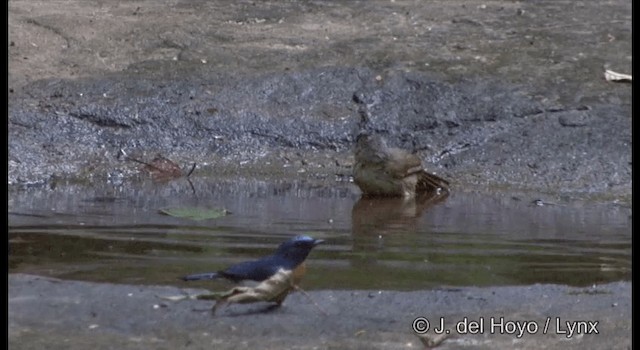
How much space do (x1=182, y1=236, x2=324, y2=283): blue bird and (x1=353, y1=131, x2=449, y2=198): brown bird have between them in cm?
231

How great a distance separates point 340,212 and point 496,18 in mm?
4157

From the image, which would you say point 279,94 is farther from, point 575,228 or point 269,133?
point 575,228

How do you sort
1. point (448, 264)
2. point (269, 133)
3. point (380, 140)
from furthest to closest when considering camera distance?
1. point (269, 133)
2. point (380, 140)
3. point (448, 264)

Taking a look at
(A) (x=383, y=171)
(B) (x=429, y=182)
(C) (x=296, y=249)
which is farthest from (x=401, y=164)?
(C) (x=296, y=249)

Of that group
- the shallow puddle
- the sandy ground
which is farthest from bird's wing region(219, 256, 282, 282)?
the sandy ground

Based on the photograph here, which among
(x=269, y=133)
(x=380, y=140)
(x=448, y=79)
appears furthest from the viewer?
(x=448, y=79)

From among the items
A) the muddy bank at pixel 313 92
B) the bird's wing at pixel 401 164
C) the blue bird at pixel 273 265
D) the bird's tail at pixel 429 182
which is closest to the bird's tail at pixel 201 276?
the blue bird at pixel 273 265

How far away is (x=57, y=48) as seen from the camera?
9258mm

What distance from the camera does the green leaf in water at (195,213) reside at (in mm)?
6340

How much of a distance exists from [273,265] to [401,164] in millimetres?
2503

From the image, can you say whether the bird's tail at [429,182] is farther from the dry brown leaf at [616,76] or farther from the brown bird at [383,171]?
the dry brown leaf at [616,76]

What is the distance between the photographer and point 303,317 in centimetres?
455

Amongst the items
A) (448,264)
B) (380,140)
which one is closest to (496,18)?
(380,140)

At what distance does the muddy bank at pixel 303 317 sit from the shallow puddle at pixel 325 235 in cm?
17
